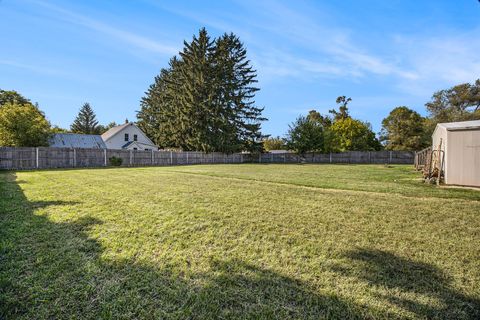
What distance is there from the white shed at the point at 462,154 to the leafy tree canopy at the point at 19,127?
2572 cm

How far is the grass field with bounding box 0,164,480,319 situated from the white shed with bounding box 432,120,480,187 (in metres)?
4.26

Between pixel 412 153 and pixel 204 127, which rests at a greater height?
pixel 204 127

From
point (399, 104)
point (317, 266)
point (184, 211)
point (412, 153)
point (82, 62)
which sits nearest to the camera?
point (317, 266)

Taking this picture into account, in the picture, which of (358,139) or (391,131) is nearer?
(391,131)

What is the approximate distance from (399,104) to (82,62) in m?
39.6

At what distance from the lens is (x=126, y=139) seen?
3353cm

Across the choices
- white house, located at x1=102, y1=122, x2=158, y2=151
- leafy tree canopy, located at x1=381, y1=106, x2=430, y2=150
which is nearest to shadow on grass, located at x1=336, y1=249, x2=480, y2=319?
white house, located at x1=102, y1=122, x2=158, y2=151

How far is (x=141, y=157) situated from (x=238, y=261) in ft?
70.9

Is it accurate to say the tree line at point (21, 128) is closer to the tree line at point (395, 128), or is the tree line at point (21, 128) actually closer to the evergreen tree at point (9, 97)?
the evergreen tree at point (9, 97)

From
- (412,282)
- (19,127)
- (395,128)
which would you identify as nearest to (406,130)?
(395,128)

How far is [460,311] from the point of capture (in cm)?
165

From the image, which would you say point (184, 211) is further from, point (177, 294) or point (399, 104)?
point (399, 104)

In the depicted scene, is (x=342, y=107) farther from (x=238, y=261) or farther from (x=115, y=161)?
(x=238, y=261)

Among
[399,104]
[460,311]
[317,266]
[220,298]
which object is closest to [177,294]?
[220,298]
